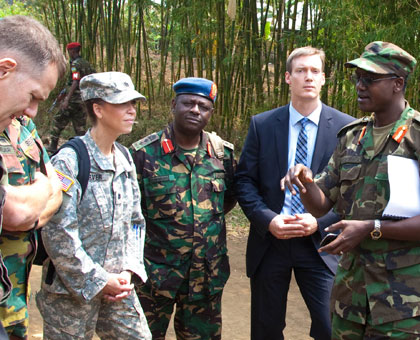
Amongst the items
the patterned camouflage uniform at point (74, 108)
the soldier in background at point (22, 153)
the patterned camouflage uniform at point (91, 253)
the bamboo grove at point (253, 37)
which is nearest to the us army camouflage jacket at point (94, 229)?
the patterned camouflage uniform at point (91, 253)

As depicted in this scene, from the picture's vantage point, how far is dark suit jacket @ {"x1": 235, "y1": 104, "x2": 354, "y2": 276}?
3218mm

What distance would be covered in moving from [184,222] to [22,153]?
51.0 inches

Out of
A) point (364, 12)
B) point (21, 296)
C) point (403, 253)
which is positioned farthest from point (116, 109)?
point (364, 12)

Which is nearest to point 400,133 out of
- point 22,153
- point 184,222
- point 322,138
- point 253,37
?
point 322,138

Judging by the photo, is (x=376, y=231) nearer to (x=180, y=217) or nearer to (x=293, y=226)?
(x=293, y=226)

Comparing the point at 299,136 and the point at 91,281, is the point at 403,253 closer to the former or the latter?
the point at 299,136

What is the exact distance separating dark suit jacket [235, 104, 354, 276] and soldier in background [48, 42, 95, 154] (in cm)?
610

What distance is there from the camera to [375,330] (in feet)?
7.89

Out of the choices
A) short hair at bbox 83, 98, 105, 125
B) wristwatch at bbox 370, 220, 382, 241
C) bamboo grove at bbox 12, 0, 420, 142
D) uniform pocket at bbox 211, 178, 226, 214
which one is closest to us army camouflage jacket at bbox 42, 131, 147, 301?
short hair at bbox 83, 98, 105, 125

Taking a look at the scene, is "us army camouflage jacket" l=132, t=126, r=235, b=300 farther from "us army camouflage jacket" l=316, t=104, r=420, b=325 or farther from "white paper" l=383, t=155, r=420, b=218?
"white paper" l=383, t=155, r=420, b=218

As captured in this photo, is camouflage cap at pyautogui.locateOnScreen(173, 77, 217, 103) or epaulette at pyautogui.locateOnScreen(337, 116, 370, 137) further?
camouflage cap at pyautogui.locateOnScreen(173, 77, 217, 103)

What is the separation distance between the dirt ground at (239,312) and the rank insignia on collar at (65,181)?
1772 millimetres

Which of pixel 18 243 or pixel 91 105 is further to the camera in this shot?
pixel 91 105

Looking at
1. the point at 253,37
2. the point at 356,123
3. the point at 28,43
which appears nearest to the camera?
the point at 28,43
